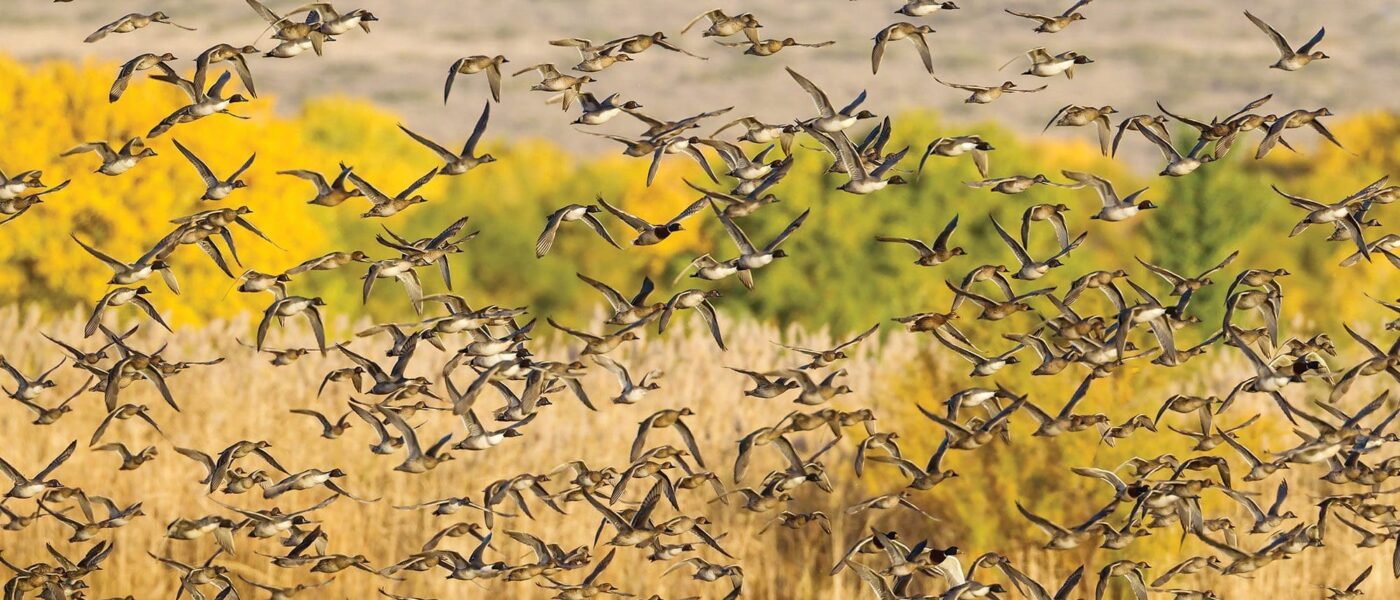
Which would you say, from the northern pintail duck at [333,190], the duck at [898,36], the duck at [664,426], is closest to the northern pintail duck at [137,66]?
the northern pintail duck at [333,190]

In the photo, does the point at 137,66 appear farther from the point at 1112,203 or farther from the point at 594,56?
the point at 1112,203

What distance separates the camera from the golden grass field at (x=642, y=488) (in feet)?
55.1

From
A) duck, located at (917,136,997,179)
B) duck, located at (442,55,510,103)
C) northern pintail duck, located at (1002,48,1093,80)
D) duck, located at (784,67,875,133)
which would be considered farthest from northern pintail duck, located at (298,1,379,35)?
northern pintail duck, located at (1002,48,1093,80)

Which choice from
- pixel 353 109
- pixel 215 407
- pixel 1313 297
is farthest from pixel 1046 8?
pixel 215 407

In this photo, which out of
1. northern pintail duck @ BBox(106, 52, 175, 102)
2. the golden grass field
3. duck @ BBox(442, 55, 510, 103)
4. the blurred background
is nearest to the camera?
northern pintail duck @ BBox(106, 52, 175, 102)

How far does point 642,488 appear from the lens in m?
19.1

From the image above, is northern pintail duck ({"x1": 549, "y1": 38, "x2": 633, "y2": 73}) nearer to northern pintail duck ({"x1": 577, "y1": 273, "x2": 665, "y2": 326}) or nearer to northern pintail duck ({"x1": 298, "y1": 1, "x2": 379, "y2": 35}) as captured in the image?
northern pintail duck ({"x1": 298, "y1": 1, "x2": 379, "y2": 35})

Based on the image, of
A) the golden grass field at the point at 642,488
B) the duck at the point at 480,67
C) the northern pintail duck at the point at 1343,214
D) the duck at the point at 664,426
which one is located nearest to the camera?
the northern pintail duck at the point at 1343,214

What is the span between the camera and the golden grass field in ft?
55.1

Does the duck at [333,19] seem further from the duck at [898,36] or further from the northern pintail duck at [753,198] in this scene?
the duck at [898,36]

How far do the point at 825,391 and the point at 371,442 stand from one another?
8988mm

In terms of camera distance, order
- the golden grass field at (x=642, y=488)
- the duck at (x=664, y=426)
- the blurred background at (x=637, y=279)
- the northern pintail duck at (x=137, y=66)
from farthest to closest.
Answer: the blurred background at (x=637, y=279)
the golden grass field at (x=642, y=488)
the duck at (x=664, y=426)
the northern pintail duck at (x=137, y=66)

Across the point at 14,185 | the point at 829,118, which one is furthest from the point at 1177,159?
the point at 14,185

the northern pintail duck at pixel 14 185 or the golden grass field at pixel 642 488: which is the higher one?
the northern pintail duck at pixel 14 185
